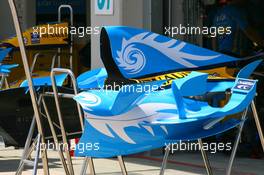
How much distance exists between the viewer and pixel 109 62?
4590 millimetres

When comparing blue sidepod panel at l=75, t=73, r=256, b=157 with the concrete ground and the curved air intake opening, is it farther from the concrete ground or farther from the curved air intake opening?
the concrete ground

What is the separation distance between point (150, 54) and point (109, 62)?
311 mm

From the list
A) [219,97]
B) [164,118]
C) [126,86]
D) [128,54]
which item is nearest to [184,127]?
[164,118]

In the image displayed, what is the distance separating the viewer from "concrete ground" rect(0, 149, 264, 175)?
786 cm

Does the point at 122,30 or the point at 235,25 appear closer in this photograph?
the point at 122,30

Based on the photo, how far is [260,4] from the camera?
9289 millimetres

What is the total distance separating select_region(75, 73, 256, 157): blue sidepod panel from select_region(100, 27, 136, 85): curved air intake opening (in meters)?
0.19

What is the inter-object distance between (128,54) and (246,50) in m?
4.74

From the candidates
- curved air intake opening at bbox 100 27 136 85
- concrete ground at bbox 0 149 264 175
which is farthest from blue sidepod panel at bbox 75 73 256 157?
concrete ground at bbox 0 149 264 175

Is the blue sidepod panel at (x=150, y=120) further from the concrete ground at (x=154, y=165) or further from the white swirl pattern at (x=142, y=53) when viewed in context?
the concrete ground at (x=154, y=165)

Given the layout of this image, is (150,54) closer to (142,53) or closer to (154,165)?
(142,53)

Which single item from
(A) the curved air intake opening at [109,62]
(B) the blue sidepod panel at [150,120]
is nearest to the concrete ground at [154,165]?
(A) the curved air intake opening at [109,62]

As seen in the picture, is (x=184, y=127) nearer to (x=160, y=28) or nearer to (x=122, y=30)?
(x=122, y=30)

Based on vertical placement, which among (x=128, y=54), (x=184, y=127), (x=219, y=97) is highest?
(x=128, y=54)
